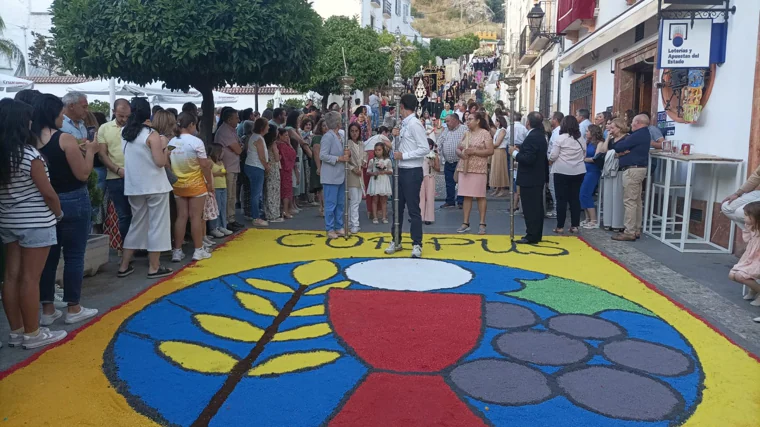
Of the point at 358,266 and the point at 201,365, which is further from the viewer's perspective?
the point at 358,266

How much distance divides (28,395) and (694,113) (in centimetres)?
853

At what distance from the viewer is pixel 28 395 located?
150 inches

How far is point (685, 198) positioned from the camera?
311 inches

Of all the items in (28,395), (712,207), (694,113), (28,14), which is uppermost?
(28,14)

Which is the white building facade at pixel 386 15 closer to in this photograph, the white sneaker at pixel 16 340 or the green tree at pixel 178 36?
the green tree at pixel 178 36

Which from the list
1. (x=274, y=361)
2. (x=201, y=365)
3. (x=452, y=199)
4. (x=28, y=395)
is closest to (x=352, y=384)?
(x=274, y=361)

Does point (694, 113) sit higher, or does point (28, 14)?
point (28, 14)

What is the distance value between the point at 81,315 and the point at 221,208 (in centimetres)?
372

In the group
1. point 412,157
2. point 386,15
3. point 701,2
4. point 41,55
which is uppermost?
point 386,15

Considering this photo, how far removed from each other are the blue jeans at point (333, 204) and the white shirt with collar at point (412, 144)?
149cm

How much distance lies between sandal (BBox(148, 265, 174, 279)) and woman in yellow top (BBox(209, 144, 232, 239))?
1787 mm

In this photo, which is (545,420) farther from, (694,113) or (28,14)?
(28,14)

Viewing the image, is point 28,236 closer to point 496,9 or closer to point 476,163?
point 476,163

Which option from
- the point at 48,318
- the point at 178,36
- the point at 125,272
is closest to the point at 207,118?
the point at 178,36
